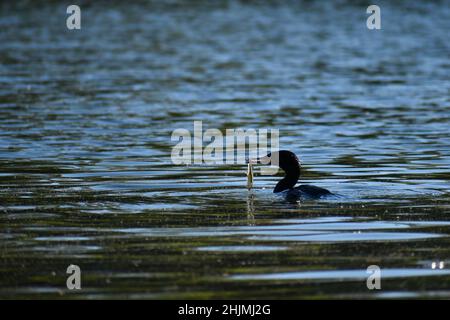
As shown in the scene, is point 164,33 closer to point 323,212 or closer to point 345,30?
point 345,30

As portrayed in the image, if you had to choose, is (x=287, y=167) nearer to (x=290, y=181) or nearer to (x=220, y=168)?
(x=290, y=181)

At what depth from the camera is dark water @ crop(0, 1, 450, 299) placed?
11.9 meters

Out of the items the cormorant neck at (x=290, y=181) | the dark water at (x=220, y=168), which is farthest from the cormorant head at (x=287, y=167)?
the dark water at (x=220, y=168)

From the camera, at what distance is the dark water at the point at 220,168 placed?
1185 cm

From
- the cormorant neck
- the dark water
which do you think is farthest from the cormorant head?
the dark water

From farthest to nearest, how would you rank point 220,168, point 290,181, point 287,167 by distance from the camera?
point 220,168 → point 287,167 → point 290,181

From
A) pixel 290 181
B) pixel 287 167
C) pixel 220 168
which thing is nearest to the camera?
pixel 290 181

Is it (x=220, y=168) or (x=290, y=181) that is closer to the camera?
(x=290, y=181)

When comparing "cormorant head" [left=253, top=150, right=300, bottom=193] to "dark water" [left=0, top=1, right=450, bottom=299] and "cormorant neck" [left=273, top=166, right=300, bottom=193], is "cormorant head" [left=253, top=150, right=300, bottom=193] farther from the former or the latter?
"dark water" [left=0, top=1, right=450, bottom=299]

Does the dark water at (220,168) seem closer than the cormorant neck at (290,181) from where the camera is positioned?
Yes

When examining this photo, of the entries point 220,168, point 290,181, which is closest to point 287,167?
point 290,181

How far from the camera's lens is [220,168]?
67.5ft

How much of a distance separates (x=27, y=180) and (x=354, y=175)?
571 cm

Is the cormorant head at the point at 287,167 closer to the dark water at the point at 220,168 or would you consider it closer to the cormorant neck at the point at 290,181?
the cormorant neck at the point at 290,181
